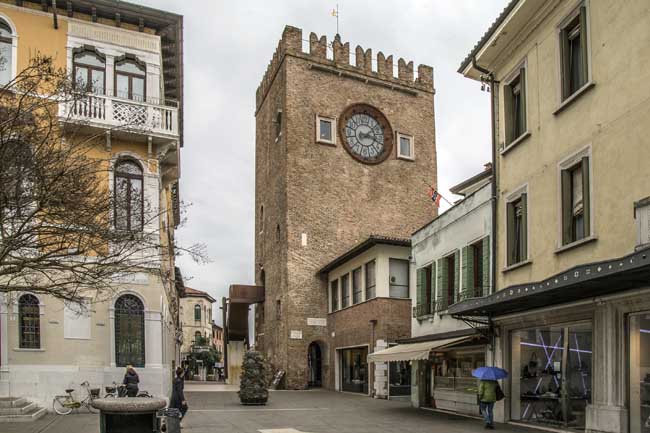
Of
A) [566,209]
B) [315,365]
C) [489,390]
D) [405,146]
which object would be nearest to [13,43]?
[566,209]

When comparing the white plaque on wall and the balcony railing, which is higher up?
the balcony railing

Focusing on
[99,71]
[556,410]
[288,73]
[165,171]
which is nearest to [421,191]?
[288,73]

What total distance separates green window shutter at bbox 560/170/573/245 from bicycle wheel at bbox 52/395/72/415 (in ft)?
47.3

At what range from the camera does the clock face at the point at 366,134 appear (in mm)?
42469

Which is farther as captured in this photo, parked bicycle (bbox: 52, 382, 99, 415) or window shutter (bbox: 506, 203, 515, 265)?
parked bicycle (bbox: 52, 382, 99, 415)

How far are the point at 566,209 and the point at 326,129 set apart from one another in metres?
27.5

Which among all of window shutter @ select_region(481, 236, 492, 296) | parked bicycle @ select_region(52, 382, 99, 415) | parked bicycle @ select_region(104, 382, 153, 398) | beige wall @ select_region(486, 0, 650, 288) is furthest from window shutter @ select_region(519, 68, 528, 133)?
parked bicycle @ select_region(52, 382, 99, 415)

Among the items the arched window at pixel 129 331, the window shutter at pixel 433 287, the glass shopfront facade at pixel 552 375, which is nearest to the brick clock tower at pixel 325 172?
the window shutter at pixel 433 287

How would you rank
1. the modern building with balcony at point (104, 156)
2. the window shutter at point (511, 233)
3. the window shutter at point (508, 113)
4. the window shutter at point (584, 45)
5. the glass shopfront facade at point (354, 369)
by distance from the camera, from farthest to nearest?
1. the glass shopfront facade at point (354, 369)
2. the modern building with balcony at point (104, 156)
3. the window shutter at point (508, 113)
4. the window shutter at point (511, 233)
5. the window shutter at point (584, 45)

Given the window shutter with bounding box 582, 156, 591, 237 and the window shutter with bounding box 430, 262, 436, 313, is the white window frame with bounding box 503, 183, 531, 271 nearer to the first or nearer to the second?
the window shutter with bounding box 582, 156, 591, 237

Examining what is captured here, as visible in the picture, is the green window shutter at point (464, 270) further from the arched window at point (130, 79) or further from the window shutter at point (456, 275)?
the arched window at point (130, 79)

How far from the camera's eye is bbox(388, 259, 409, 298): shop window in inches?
1231

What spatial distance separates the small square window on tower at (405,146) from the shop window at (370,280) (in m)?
12.6

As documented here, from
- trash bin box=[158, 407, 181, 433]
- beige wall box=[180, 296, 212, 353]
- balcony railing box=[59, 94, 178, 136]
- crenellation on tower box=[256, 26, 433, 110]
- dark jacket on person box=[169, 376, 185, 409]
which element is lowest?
beige wall box=[180, 296, 212, 353]
